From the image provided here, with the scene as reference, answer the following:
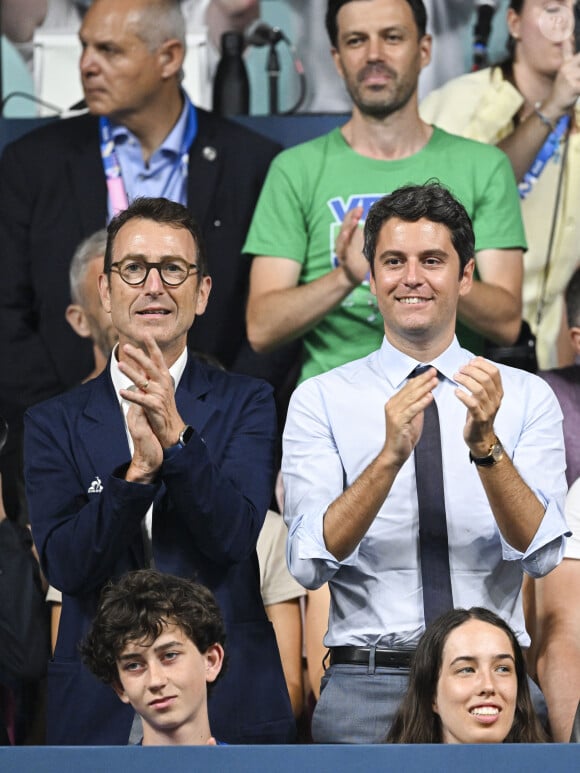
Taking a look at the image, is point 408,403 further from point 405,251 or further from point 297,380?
point 297,380

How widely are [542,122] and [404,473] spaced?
1.68 metres

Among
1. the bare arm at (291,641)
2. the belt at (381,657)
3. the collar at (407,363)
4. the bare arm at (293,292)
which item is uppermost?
the bare arm at (293,292)

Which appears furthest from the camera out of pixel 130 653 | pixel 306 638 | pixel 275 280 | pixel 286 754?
pixel 275 280

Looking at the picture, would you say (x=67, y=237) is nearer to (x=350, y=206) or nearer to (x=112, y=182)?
(x=112, y=182)

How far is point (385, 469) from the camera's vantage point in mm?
3029

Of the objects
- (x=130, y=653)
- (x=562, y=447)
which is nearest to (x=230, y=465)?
(x=130, y=653)

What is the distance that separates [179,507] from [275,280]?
1.23 meters

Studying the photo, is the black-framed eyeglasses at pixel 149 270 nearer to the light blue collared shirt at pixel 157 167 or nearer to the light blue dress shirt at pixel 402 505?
the light blue dress shirt at pixel 402 505

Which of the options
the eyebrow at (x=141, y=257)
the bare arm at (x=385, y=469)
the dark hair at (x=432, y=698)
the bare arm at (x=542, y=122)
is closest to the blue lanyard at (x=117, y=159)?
the bare arm at (x=542, y=122)

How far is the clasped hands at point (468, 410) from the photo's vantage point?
9.86 feet

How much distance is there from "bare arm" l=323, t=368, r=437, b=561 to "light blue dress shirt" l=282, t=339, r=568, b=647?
0.17 feet

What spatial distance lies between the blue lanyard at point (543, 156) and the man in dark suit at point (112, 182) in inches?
27.1

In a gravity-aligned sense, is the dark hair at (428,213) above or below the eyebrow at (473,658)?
above

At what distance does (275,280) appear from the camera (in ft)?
13.7
